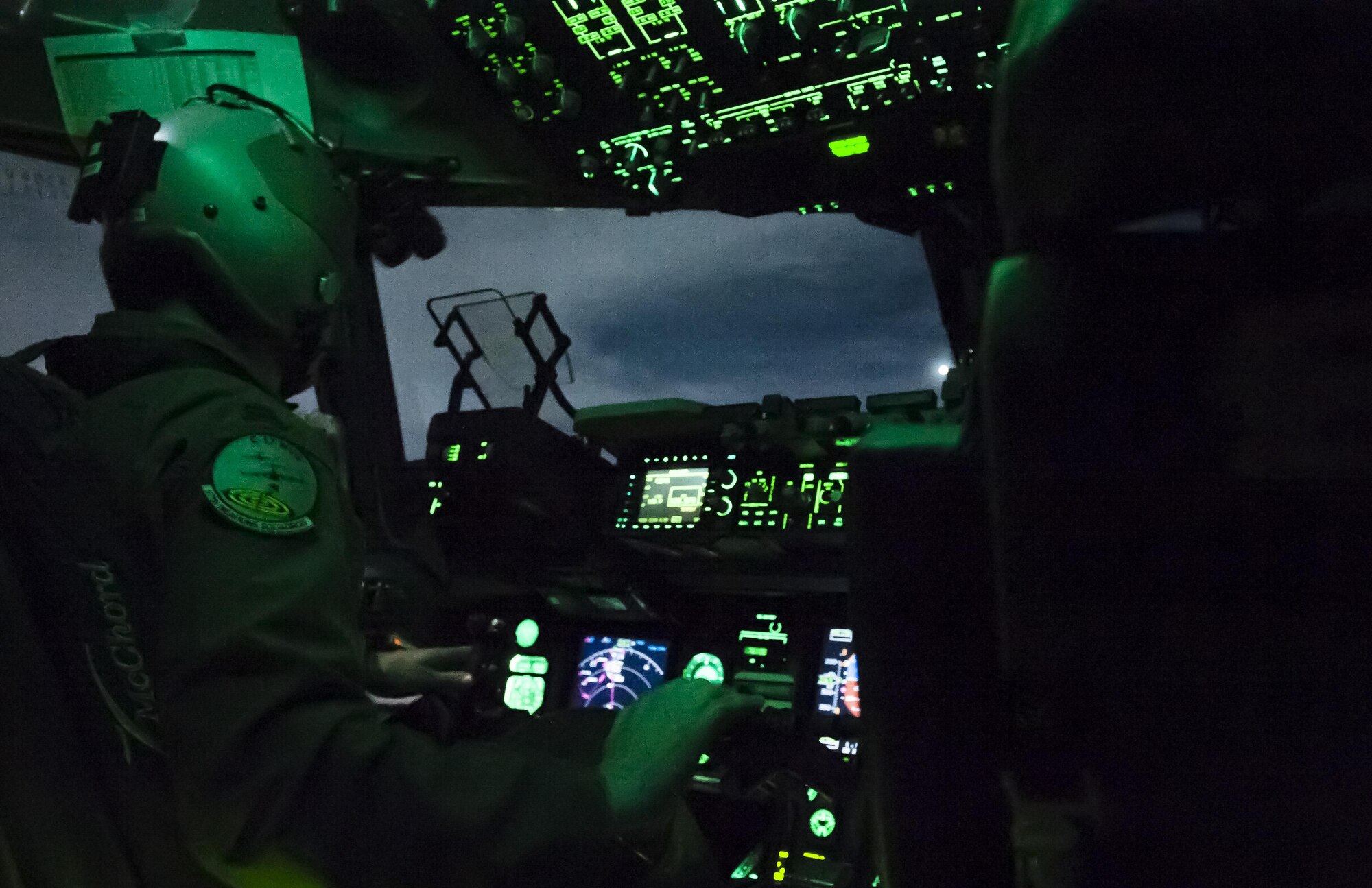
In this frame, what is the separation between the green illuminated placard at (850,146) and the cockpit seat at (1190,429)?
1622 mm

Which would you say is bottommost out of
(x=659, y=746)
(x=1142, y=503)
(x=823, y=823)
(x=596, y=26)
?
(x=823, y=823)

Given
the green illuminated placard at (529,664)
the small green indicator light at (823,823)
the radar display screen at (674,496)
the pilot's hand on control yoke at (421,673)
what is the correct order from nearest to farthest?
the pilot's hand on control yoke at (421,673)
the small green indicator light at (823,823)
the radar display screen at (674,496)
the green illuminated placard at (529,664)

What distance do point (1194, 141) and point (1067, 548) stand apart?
0.24 meters

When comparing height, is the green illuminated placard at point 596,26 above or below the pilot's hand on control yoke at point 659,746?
above

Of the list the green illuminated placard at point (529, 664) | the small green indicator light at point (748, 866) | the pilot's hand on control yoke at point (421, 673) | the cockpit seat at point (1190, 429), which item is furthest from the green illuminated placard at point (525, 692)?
the cockpit seat at point (1190, 429)

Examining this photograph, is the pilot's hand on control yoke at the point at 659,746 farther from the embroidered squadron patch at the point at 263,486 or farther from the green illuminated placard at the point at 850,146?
the green illuminated placard at the point at 850,146

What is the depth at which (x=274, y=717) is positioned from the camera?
28.5 inches

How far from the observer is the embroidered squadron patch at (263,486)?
767 millimetres

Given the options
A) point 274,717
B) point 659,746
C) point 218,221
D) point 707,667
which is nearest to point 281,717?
point 274,717

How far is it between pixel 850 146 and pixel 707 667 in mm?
1270

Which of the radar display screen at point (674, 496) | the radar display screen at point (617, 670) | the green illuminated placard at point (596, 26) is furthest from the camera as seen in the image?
the radar display screen at point (617, 670)

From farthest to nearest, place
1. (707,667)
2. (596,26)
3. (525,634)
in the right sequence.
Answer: (525,634)
(707,667)
(596,26)

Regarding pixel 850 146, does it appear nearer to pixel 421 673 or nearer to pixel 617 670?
pixel 617 670

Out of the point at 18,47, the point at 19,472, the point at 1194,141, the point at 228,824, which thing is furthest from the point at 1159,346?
the point at 18,47
